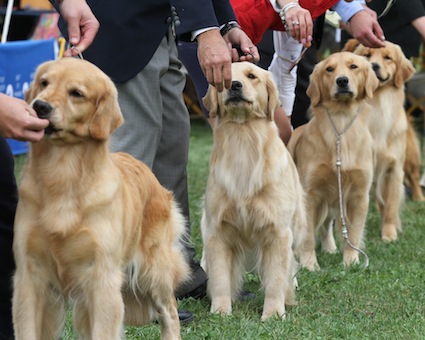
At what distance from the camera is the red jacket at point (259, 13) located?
5066 millimetres

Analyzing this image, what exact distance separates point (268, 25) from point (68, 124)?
2448 millimetres

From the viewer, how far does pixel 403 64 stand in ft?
24.2

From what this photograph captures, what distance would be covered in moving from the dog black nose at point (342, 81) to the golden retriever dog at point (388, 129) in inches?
48.1

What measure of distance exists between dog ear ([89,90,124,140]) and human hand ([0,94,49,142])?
0.25m

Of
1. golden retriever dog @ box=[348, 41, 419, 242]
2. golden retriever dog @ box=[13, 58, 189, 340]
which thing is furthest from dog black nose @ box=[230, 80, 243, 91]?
golden retriever dog @ box=[348, 41, 419, 242]

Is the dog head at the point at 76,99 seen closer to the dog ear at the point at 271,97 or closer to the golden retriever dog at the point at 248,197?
the golden retriever dog at the point at 248,197

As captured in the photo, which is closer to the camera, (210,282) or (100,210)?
(100,210)

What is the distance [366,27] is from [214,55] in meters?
2.51

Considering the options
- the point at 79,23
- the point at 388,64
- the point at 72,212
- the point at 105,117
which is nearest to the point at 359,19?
the point at 388,64

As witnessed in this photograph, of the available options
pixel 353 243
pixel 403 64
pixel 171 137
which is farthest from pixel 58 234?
pixel 403 64

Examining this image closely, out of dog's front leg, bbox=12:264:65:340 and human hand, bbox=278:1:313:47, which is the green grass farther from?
human hand, bbox=278:1:313:47

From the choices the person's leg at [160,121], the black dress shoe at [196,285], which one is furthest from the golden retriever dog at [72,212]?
the black dress shoe at [196,285]

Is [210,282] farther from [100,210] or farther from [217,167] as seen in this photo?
[100,210]

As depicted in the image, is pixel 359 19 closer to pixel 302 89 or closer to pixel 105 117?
pixel 302 89
